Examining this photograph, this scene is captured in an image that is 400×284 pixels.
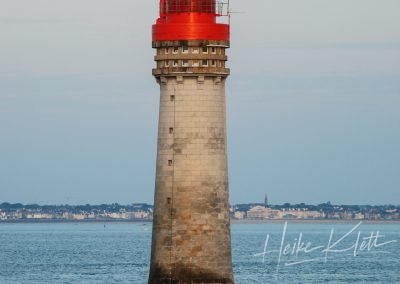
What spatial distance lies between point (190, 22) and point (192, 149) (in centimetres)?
529

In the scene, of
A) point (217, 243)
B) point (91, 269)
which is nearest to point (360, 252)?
point (91, 269)

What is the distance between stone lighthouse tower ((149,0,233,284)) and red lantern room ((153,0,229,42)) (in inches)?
1.6

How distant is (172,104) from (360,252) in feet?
342

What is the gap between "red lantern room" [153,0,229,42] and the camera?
61781 millimetres

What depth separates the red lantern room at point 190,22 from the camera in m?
61.8

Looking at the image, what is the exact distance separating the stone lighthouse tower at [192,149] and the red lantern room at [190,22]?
0.14 feet

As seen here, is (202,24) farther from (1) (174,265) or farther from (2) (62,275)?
(2) (62,275)

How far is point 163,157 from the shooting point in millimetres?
62094

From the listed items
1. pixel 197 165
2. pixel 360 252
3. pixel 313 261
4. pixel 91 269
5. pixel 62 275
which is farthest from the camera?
pixel 360 252

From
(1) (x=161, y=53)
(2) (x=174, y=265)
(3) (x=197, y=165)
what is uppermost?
(1) (x=161, y=53)

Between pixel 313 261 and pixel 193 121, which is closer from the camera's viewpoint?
pixel 193 121

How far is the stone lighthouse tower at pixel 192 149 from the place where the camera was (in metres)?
61.6

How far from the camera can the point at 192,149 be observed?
61656 millimetres

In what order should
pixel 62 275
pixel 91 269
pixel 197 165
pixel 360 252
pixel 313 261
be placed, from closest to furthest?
1. pixel 197 165
2. pixel 62 275
3. pixel 91 269
4. pixel 313 261
5. pixel 360 252
